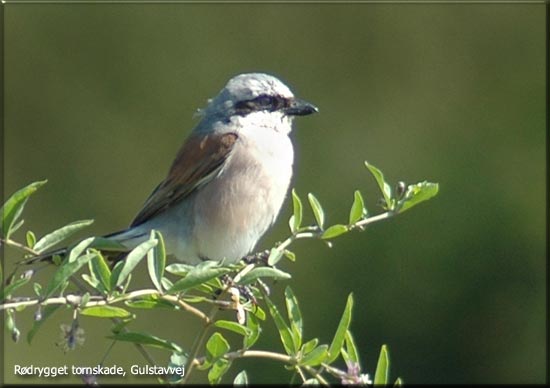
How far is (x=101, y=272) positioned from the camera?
69.6 inches

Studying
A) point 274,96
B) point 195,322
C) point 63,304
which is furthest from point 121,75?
point 63,304

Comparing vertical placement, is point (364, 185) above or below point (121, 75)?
below

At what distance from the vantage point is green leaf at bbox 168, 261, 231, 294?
1770mm

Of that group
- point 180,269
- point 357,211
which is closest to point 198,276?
point 180,269

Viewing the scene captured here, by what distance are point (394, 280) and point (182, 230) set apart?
138 inches

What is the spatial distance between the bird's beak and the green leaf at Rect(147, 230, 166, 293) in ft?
4.09

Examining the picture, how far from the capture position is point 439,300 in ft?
21.3

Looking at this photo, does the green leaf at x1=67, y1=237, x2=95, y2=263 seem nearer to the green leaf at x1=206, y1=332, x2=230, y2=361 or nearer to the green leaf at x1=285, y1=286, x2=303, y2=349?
the green leaf at x1=206, y1=332, x2=230, y2=361

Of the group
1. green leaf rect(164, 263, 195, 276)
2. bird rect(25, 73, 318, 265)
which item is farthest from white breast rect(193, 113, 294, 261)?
green leaf rect(164, 263, 195, 276)

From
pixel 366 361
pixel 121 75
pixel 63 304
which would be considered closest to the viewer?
pixel 63 304

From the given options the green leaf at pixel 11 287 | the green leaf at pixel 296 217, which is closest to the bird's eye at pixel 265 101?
the green leaf at pixel 296 217

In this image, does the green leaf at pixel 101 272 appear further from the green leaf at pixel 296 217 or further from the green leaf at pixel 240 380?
the green leaf at pixel 296 217

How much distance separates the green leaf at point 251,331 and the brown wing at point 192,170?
3.52ft

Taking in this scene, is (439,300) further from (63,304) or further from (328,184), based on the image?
(63,304)
